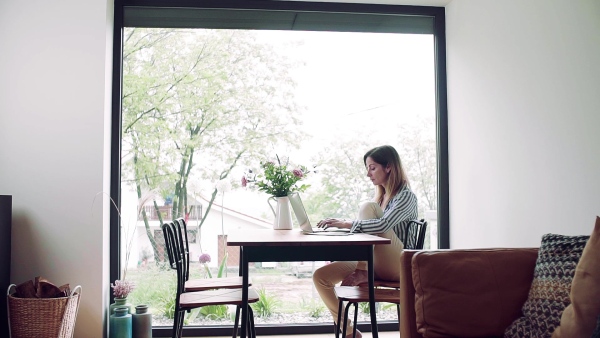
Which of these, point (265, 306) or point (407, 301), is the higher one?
point (407, 301)

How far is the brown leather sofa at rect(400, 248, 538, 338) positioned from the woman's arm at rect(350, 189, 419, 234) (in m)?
0.94

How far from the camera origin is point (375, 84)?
466cm

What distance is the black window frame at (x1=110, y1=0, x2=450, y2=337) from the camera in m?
4.25

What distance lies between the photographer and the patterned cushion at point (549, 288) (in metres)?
2.13

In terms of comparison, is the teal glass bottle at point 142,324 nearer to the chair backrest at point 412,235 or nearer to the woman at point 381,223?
the woman at point 381,223

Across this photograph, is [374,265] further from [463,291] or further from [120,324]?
[120,324]

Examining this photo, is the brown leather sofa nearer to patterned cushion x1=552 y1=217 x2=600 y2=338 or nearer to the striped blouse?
patterned cushion x1=552 y1=217 x2=600 y2=338

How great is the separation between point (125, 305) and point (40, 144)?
1214 mm

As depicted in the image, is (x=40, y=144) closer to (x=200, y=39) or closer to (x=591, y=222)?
(x=200, y=39)

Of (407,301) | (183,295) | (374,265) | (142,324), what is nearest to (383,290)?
(374,265)

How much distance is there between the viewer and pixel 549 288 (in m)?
2.21

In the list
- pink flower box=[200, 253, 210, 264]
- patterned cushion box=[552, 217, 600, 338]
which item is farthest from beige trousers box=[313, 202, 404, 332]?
patterned cushion box=[552, 217, 600, 338]

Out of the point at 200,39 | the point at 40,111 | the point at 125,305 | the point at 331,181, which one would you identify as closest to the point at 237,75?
the point at 200,39

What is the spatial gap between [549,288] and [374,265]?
52.9 inches
